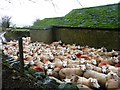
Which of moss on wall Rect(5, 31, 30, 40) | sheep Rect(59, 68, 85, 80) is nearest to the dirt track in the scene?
sheep Rect(59, 68, 85, 80)

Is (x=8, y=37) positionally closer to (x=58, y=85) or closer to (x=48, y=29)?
(x=48, y=29)

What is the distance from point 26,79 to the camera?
297cm

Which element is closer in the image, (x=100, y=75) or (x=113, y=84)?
(x=113, y=84)

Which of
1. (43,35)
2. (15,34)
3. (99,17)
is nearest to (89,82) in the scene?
(99,17)

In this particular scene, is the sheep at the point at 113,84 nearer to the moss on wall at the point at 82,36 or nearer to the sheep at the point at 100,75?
the sheep at the point at 100,75

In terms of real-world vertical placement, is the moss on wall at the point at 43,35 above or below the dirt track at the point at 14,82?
above

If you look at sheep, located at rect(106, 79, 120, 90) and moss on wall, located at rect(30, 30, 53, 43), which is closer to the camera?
sheep, located at rect(106, 79, 120, 90)

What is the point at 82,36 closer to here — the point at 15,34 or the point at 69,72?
the point at 69,72

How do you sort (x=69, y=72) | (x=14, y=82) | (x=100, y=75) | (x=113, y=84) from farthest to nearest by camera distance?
(x=69, y=72) → (x=100, y=75) → (x=113, y=84) → (x=14, y=82)

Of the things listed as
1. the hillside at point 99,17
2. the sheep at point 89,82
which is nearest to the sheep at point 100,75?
the sheep at point 89,82

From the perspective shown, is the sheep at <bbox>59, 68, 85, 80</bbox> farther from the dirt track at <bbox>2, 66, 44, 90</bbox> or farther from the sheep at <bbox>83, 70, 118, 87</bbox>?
the dirt track at <bbox>2, 66, 44, 90</bbox>

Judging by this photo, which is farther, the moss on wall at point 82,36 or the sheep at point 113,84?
the moss on wall at point 82,36

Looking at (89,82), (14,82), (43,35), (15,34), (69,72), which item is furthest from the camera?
(15,34)

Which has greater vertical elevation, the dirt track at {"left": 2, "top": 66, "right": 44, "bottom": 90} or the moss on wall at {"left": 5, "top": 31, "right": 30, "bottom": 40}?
the moss on wall at {"left": 5, "top": 31, "right": 30, "bottom": 40}
